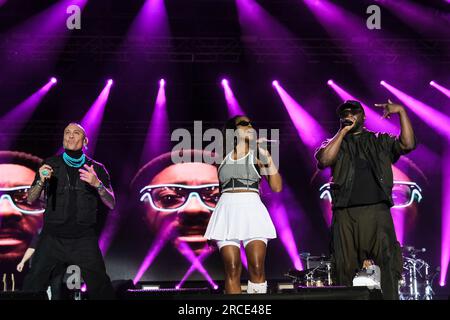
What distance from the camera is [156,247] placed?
505 inches

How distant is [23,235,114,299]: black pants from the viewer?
15.7 ft

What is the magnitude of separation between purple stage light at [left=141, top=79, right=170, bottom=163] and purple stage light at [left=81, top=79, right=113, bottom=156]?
1043 mm

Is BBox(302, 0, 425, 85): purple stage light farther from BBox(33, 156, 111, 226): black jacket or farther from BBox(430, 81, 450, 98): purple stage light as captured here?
BBox(33, 156, 111, 226): black jacket

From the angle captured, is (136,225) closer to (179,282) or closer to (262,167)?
(179,282)

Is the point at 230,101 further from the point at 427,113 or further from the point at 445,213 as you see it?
the point at 445,213

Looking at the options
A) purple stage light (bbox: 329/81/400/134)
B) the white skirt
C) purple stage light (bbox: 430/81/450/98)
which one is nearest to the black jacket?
the white skirt

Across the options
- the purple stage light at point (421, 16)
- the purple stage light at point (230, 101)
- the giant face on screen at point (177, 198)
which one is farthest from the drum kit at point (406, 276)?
the purple stage light at point (421, 16)

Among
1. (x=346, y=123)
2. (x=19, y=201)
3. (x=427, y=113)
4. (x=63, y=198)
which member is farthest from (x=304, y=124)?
(x=63, y=198)

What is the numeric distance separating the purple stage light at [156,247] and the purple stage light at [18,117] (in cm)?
367

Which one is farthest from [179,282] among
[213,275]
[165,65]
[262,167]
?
[262,167]

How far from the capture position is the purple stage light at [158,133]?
499 inches

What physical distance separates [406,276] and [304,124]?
376cm

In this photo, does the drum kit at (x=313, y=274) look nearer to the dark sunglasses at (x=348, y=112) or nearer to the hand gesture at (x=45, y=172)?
the dark sunglasses at (x=348, y=112)

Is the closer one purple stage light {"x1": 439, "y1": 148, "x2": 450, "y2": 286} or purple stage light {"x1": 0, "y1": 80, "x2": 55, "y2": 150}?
purple stage light {"x1": 0, "y1": 80, "x2": 55, "y2": 150}
